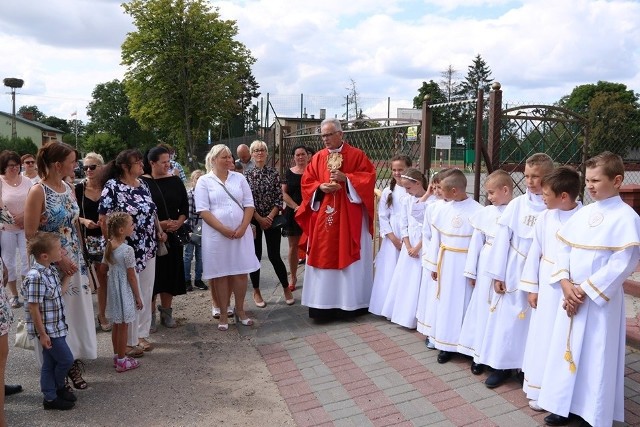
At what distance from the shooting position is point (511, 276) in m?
4.07

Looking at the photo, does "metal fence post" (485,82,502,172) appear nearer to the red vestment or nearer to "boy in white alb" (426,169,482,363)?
the red vestment

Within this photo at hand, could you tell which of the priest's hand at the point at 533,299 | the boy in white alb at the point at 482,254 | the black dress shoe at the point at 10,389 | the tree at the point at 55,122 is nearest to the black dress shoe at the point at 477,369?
the boy in white alb at the point at 482,254

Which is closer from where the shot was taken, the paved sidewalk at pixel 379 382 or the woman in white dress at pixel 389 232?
the paved sidewalk at pixel 379 382

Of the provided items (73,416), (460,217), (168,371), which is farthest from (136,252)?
(460,217)

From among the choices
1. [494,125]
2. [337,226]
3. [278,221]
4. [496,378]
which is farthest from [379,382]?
[494,125]

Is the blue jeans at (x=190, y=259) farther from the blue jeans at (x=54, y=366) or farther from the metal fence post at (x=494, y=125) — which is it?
the metal fence post at (x=494, y=125)

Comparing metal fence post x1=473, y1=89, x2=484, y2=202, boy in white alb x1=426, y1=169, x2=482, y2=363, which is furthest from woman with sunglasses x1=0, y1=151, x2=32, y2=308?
metal fence post x1=473, y1=89, x2=484, y2=202

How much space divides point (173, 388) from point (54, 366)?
3.06 ft

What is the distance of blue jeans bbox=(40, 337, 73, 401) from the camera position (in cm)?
414

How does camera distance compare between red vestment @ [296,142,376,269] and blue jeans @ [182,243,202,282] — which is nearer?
red vestment @ [296,142,376,269]

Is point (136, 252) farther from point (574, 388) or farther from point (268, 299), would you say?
point (574, 388)

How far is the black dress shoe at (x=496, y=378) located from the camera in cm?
417

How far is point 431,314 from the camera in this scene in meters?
4.96

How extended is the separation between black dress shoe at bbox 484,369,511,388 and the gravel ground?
1.47 metres
